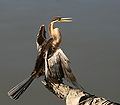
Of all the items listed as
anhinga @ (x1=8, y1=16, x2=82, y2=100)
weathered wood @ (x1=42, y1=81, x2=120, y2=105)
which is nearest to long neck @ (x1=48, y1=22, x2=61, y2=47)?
anhinga @ (x1=8, y1=16, x2=82, y2=100)

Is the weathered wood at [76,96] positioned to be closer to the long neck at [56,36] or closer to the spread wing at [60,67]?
the spread wing at [60,67]

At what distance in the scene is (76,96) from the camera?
7.48 ft

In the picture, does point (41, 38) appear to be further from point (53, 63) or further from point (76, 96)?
point (76, 96)

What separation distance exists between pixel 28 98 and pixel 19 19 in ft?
7.44

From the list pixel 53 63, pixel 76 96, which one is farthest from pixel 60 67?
pixel 76 96

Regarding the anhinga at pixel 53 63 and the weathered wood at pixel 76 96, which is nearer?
the weathered wood at pixel 76 96

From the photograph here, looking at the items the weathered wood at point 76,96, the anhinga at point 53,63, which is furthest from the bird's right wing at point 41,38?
the weathered wood at point 76,96

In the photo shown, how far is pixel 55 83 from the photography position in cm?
273

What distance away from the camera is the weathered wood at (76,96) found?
6.80 ft

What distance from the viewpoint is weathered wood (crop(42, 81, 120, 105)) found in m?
2.07

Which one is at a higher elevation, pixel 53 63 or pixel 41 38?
pixel 41 38

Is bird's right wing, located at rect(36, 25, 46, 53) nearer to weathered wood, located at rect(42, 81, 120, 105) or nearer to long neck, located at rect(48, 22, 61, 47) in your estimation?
long neck, located at rect(48, 22, 61, 47)

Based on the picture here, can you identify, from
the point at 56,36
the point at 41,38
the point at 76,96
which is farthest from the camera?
the point at 41,38

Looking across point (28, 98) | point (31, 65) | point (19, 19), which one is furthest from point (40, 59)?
point (19, 19)
